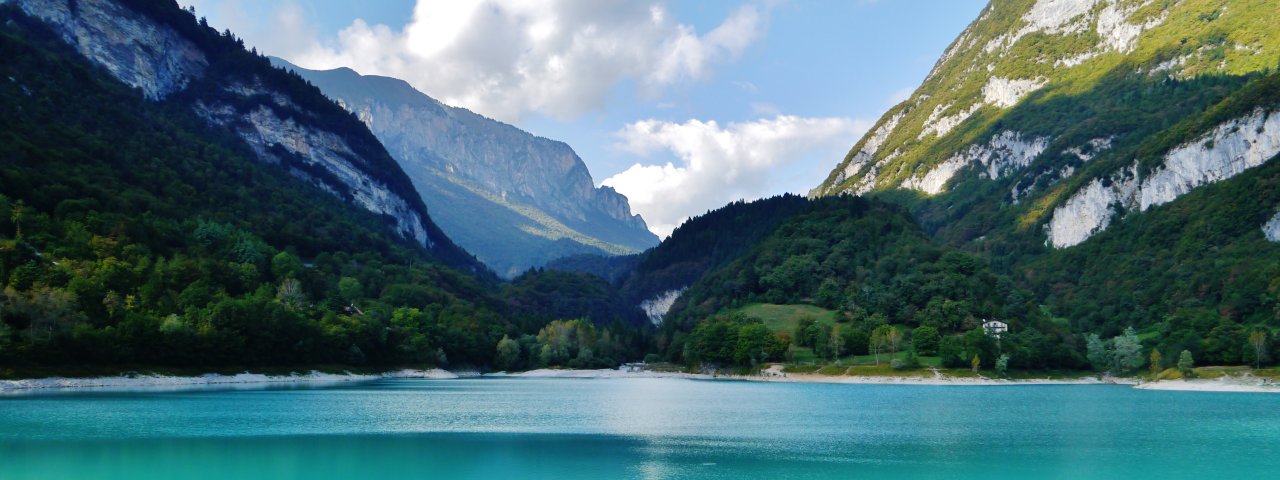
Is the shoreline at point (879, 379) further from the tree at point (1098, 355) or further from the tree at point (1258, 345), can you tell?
the tree at point (1258, 345)

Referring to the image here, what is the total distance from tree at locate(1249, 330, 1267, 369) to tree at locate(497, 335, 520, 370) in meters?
122

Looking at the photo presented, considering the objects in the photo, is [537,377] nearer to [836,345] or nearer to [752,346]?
[752,346]

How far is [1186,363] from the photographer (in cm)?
11538

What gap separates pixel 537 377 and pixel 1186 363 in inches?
4154

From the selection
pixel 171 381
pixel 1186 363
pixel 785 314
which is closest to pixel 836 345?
pixel 785 314

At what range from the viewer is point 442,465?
38.9 m

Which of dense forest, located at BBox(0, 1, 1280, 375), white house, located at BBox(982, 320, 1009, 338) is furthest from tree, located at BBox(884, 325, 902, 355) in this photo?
white house, located at BBox(982, 320, 1009, 338)

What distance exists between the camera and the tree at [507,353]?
171 m

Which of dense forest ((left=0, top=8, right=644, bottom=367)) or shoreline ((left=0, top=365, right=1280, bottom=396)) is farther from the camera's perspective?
dense forest ((left=0, top=8, right=644, bottom=367))

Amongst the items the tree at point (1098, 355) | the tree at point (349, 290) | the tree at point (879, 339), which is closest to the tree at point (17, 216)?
the tree at point (349, 290)

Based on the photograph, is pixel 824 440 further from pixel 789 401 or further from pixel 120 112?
pixel 120 112

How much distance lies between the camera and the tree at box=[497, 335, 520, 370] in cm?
17088

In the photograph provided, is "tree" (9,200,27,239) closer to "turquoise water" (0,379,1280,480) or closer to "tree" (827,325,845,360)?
"turquoise water" (0,379,1280,480)

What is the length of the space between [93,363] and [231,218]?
8175 centimetres
